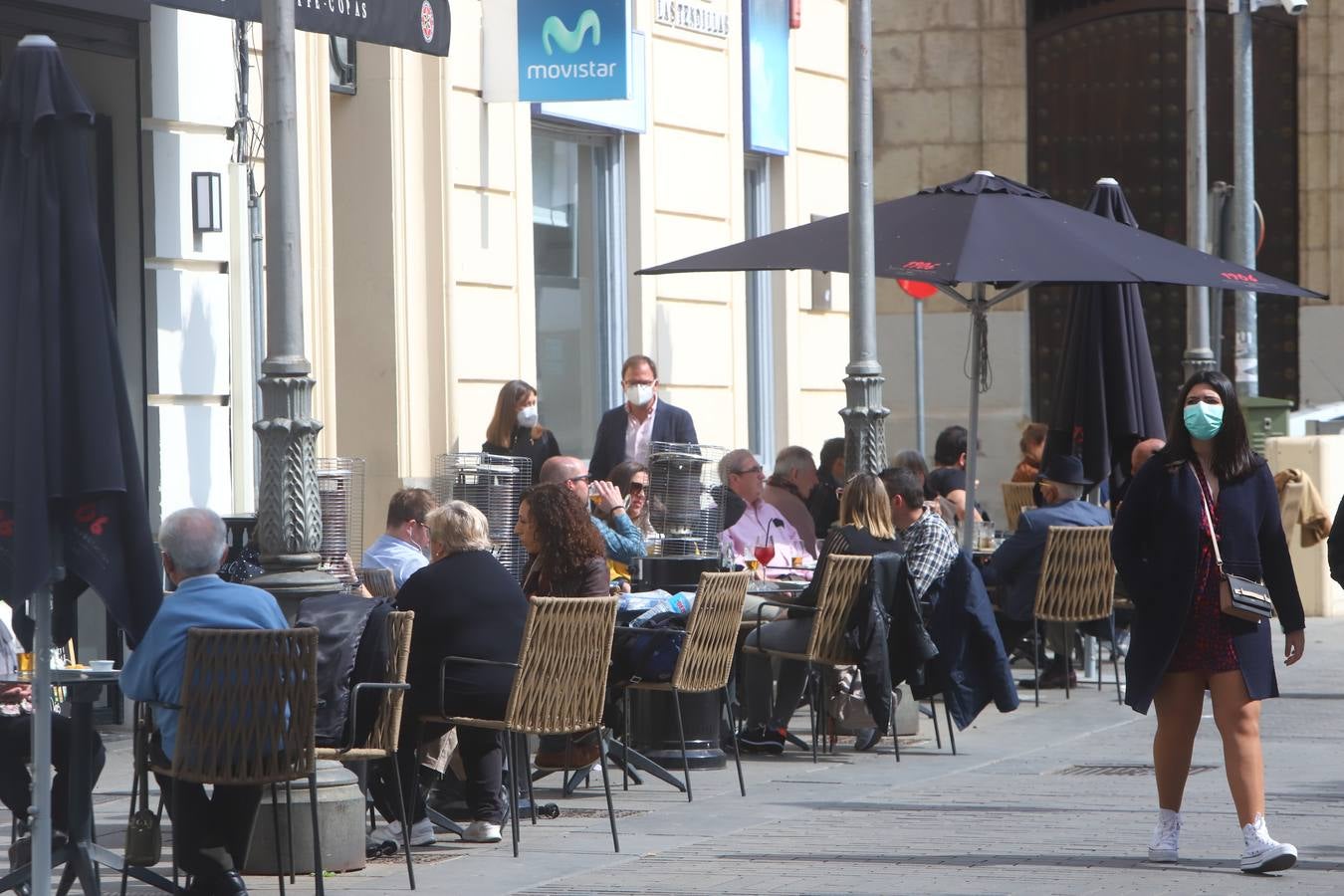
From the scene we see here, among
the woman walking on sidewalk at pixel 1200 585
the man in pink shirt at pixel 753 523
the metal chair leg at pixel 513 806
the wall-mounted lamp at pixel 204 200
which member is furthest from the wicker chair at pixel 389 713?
the man in pink shirt at pixel 753 523

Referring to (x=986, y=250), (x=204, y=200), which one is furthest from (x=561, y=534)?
(x=204, y=200)

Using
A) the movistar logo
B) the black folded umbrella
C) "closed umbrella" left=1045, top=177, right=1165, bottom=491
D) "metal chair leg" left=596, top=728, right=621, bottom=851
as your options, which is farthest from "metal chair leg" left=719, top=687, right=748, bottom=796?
the movistar logo

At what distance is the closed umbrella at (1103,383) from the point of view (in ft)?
47.4

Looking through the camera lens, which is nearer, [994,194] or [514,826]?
[514,826]

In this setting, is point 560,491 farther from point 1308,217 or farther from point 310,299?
point 1308,217

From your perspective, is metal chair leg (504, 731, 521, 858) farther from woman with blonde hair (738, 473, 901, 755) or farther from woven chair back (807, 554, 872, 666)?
woman with blonde hair (738, 473, 901, 755)

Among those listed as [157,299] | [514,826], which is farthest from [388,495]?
[514,826]

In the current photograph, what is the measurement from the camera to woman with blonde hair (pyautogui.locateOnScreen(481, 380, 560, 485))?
13469 mm

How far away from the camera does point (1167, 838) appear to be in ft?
26.3

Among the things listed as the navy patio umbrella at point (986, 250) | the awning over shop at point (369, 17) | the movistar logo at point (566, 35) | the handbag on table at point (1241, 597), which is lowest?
the handbag on table at point (1241, 597)

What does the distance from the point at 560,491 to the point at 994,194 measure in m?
4.33

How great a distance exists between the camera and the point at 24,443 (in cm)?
648

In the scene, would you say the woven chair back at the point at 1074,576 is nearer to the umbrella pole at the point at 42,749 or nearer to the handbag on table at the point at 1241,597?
the handbag on table at the point at 1241,597

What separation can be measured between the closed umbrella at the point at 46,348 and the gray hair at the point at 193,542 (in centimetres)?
59
